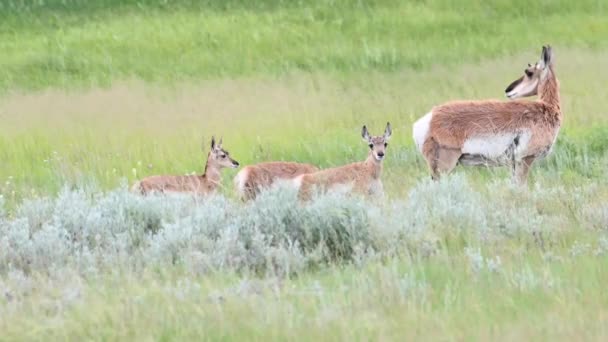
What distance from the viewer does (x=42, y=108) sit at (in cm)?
1586

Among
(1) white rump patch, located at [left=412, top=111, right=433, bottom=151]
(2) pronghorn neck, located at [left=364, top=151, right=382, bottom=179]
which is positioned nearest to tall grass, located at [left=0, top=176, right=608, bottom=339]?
(1) white rump patch, located at [left=412, top=111, right=433, bottom=151]

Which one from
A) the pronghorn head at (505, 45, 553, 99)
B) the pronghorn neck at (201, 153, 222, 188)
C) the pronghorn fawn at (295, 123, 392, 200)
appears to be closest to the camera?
the pronghorn fawn at (295, 123, 392, 200)

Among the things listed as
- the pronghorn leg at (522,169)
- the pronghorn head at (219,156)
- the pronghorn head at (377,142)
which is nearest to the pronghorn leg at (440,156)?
the pronghorn head at (377,142)

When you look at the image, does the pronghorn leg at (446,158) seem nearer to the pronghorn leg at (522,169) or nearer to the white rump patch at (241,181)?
the pronghorn leg at (522,169)

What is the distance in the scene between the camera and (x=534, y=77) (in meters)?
11.2

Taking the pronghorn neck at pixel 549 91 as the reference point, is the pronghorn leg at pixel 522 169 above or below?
below

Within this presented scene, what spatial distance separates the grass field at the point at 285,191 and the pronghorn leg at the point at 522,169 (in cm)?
19

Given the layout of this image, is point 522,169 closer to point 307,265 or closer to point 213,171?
Answer: point 213,171

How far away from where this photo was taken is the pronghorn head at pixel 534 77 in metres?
11.0

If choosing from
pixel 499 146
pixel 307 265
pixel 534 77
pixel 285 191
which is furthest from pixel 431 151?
pixel 307 265

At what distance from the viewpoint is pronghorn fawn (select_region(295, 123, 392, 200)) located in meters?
10.1

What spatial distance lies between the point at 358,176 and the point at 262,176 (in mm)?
795

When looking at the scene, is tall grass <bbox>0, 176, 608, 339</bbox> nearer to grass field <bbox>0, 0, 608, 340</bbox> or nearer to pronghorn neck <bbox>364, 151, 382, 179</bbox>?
grass field <bbox>0, 0, 608, 340</bbox>

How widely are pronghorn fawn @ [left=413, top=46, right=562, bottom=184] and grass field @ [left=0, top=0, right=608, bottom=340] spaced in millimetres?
283
